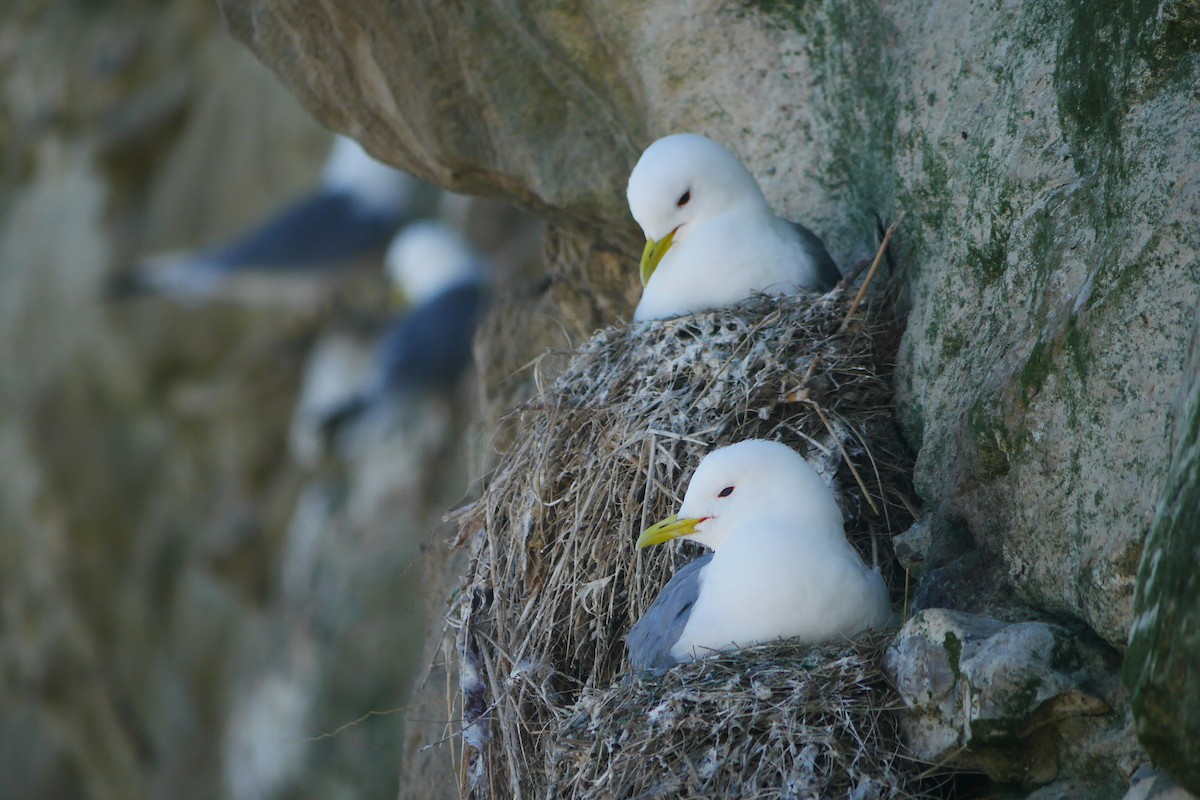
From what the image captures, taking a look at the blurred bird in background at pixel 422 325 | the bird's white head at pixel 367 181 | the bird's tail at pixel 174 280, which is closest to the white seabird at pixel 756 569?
the blurred bird in background at pixel 422 325

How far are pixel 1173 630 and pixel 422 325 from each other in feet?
17.8

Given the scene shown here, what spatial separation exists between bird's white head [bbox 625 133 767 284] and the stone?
1464 millimetres

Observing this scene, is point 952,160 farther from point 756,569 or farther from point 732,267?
point 756,569

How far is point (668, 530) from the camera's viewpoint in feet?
10.0

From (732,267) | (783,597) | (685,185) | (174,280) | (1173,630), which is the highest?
(174,280)

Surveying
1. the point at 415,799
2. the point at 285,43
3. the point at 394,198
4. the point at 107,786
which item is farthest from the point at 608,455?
the point at 107,786

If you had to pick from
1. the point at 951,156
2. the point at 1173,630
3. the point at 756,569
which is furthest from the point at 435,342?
the point at 1173,630

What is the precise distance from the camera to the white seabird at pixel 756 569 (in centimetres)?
268

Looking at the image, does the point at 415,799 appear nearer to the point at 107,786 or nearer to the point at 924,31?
the point at 924,31

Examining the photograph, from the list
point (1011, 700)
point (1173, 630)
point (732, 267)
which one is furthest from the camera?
point (732, 267)

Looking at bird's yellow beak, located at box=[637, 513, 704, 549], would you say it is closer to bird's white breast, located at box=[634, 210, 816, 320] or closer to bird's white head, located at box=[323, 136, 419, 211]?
bird's white breast, located at box=[634, 210, 816, 320]

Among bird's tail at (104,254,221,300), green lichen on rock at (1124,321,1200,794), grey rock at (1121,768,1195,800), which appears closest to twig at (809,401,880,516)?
grey rock at (1121,768,1195,800)

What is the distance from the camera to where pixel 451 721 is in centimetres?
336

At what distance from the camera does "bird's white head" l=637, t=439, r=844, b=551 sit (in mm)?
2896
